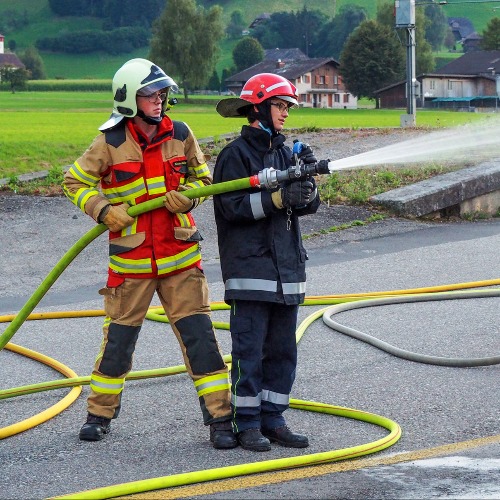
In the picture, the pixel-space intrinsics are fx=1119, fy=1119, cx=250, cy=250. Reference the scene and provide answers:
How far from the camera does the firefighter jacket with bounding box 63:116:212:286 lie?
17.3 feet

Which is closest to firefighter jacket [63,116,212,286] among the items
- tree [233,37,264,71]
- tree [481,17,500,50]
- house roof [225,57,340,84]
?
house roof [225,57,340,84]

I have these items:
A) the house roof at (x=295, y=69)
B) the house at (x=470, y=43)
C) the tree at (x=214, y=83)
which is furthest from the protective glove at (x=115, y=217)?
the house at (x=470, y=43)

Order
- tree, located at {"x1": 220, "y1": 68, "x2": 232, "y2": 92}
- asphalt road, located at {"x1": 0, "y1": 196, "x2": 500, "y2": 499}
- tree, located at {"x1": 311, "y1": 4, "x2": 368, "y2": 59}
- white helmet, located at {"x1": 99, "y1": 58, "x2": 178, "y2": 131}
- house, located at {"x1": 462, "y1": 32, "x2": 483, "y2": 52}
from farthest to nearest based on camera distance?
house, located at {"x1": 462, "y1": 32, "x2": 483, "y2": 52}, tree, located at {"x1": 311, "y1": 4, "x2": 368, "y2": 59}, tree, located at {"x1": 220, "y1": 68, "x2": 232, "y2": 92}, white helmet, located at {"x1": 99, "y1": 58, "x2": 178, "y2": 131}, asphalt road, located at {"x1": 0, "y1": 196, "x2": 500, "y2": 499}

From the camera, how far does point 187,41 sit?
119 meters

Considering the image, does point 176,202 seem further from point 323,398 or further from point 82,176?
point 323,398

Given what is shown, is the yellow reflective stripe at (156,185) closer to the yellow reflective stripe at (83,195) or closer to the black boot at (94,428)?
the yellow reflective stripe at (83,195)

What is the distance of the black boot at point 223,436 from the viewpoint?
5.14 meters

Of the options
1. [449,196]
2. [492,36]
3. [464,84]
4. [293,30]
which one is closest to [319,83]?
[464,84]

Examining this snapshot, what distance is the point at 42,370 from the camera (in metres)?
6.82

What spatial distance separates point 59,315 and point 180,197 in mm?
3346

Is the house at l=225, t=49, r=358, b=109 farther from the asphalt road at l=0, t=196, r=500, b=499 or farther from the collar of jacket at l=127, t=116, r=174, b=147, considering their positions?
the collar of jacket at l=127, t=116, r=174, b=147

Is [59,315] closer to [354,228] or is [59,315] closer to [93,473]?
[93,473]

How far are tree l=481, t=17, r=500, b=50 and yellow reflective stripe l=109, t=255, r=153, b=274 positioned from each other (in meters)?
140

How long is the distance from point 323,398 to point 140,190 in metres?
1.59
